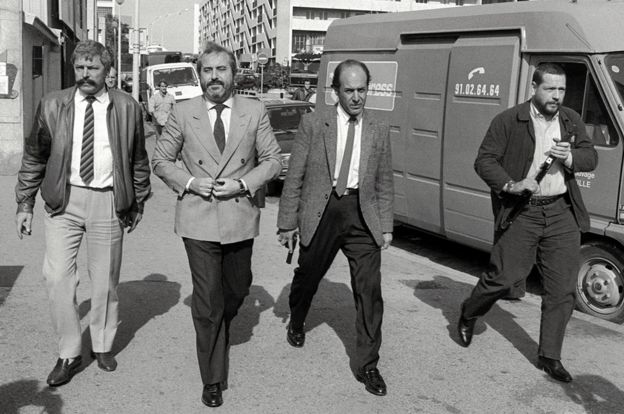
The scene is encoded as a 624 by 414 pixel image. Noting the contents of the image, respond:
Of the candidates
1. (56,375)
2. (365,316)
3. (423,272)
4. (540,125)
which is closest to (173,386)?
(56,375)

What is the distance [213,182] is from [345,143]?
847 mm

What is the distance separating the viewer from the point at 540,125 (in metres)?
4.95

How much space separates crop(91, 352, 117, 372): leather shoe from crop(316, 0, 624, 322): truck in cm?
400

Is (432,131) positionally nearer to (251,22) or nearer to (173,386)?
(173,386)

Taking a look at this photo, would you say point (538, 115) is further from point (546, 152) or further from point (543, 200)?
point (543, 200)

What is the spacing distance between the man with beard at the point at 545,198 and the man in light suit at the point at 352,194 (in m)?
0.80

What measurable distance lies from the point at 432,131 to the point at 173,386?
481 centimetres

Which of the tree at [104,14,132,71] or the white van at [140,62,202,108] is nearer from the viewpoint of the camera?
the white van at [140,62,202,108]

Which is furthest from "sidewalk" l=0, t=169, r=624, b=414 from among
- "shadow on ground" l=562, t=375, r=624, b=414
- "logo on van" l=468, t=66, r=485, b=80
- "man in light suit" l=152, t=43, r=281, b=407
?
"logo on van" l=468, t=66, r=485, b=80

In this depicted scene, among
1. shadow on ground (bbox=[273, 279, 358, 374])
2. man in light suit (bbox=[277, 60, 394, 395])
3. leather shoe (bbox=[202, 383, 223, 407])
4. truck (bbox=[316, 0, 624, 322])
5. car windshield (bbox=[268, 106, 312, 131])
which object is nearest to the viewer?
leather shoe (bbox=[202, 383, 223, 407])

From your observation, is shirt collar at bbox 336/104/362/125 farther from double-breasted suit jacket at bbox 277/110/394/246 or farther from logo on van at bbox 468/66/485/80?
logo on van at bbox 468/66/485/80

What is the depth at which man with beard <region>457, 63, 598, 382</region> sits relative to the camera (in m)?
4.86

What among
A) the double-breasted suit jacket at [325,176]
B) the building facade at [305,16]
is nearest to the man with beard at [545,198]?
the double-breasted suit jacket at [325,176]

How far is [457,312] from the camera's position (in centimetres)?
638
